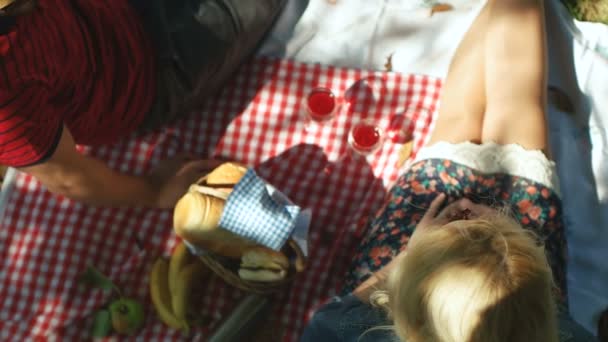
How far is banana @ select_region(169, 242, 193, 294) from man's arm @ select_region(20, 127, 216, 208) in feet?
0.55

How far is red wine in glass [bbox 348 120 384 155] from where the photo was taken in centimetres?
191

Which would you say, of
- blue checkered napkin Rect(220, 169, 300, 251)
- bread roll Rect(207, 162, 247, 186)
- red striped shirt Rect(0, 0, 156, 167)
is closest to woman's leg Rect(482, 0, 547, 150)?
blue checkered napkin Rect(220, 169, 300, 251)

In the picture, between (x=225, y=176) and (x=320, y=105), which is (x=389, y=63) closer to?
(x=320, y=105)

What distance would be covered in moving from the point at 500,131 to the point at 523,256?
62 centimetres

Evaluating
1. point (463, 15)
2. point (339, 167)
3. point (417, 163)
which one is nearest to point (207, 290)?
point (339, 167)

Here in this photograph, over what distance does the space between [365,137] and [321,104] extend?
0.19 m

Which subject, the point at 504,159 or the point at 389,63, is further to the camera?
the point at 389,63

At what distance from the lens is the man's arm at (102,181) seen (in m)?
1.50

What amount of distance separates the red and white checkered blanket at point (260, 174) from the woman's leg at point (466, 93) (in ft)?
0.54


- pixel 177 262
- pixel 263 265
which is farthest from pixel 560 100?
pixel 177 262

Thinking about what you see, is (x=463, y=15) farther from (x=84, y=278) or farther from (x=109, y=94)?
(x=84, y=278)

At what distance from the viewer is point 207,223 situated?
5.19 ft

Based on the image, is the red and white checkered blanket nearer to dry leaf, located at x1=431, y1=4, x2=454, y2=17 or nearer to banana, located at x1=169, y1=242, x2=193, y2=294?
banana, located at x1=169, y1=242, x2=193, y2=294

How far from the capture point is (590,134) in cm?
192
